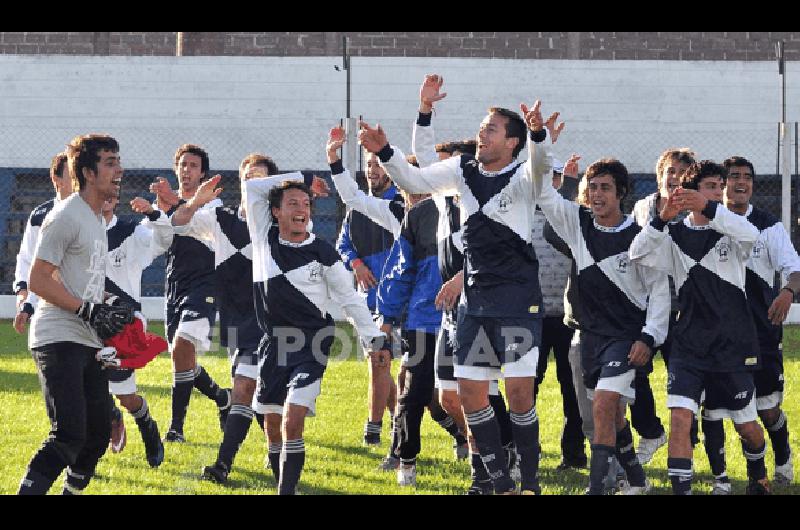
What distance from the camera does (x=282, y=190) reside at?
292 inches

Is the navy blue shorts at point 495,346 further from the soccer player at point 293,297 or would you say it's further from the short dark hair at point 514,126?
the short dark hair at point 514,126

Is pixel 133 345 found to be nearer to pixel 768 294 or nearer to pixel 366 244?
pixel 366 244

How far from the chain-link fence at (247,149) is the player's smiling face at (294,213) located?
40.2ft

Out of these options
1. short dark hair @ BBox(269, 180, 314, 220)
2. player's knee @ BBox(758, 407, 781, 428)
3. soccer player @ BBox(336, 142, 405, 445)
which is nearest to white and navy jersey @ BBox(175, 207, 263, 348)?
soccer player @ BBox(336, 142, 405, 445)

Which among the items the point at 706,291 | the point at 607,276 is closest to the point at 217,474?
the point at 607,276

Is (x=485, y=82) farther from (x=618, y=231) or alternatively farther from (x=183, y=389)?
(x=618, y=231)

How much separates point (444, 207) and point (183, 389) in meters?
2.99

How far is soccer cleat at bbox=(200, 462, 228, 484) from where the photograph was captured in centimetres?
778

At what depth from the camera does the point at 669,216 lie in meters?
7.02

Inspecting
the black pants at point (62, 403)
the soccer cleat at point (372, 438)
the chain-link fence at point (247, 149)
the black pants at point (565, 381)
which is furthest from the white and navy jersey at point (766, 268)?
the chain-link fence at point (247, 149)

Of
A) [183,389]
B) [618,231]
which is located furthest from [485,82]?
[618,231]

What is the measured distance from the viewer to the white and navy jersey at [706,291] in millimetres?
7156

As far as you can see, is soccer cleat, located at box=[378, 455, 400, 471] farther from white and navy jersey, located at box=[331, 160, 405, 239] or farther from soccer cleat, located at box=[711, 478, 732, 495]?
soccer cleat, located at box=[711, 478, 732, 495]

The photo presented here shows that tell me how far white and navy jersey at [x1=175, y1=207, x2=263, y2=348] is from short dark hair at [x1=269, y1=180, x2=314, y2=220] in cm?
118
